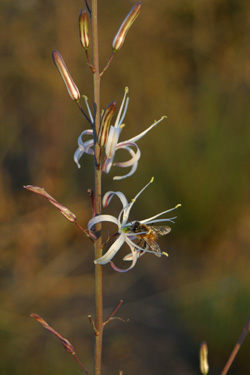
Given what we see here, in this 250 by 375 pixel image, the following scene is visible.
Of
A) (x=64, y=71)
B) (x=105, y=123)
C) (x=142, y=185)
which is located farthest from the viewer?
(x=142, y=185)

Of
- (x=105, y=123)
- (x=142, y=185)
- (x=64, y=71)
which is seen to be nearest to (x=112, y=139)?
(x=105, y=123)

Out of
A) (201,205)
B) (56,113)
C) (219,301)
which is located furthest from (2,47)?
(219,301)

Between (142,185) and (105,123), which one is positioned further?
(142,185)

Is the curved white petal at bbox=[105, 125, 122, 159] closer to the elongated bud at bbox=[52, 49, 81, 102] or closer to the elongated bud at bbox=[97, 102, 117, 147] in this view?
the elongated bud at bbox=[97, 102, 117, 147]

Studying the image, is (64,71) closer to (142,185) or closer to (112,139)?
(112,139)

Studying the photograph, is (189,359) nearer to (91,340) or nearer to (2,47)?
(91,340)

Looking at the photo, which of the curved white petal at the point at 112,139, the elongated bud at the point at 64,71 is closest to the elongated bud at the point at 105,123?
the curved white petal at the point at 112,139

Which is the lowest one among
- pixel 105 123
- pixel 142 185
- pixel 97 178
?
pixel 142 185
